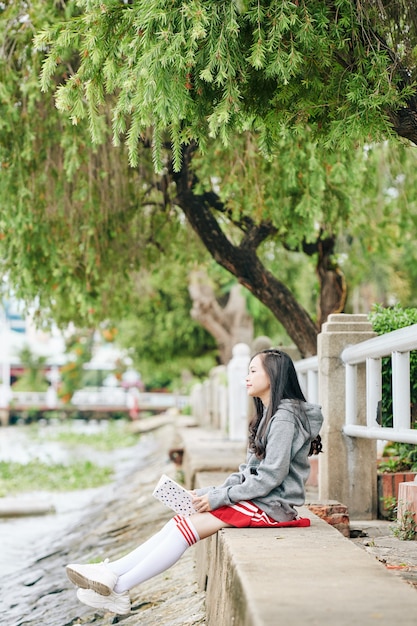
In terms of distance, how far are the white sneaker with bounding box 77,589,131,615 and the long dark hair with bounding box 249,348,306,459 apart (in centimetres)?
102

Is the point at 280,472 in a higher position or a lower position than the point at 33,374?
lower

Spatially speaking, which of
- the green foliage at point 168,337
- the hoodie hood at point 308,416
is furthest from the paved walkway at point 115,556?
the green foliage at point 168,337

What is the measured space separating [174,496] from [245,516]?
38 centimetres

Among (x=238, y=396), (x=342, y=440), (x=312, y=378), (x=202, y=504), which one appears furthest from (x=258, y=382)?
(x=238, y=396)

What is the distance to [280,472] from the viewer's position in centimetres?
468

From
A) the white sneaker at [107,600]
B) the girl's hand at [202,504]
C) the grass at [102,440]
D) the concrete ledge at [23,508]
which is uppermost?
the girl's hand at [202,504]

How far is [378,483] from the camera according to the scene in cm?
650

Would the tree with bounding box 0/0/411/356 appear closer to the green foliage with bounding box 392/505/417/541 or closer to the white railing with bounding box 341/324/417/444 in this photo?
the white railing with bounding box 341/324/417/444

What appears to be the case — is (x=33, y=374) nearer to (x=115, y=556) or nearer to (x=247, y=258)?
(x=247, y=258)

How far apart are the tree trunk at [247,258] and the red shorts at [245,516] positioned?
5098mm

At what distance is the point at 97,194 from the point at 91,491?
8.83 metres

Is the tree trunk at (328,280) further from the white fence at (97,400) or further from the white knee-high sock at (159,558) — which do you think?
the white fence at (97,400)

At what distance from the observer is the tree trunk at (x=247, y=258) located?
9680 mm

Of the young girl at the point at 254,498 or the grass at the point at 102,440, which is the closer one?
Answer: the young girl at the point at 254,498
